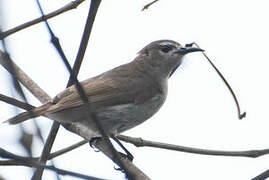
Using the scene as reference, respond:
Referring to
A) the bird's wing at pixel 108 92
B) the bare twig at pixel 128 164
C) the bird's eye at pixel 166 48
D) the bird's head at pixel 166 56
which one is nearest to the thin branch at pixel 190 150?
the bare twig at pixel 128 164

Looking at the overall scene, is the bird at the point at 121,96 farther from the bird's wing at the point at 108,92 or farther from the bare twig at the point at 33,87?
the bare twig at the point at 33,87

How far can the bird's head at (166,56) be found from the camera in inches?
259

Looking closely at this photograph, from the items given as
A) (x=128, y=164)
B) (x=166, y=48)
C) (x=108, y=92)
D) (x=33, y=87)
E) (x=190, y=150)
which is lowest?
(x=190, y=150)

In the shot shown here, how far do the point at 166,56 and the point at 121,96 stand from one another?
1283mm

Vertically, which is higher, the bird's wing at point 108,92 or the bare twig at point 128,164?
the bird's wing at point 108,92

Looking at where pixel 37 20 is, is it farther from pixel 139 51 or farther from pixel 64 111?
pixel 139 51

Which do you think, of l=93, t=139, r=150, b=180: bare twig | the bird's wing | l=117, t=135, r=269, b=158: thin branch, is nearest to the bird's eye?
the bird's wing

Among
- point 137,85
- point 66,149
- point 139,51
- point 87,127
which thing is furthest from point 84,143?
point 139,51

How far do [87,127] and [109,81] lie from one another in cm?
103

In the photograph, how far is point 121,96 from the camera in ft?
19.3

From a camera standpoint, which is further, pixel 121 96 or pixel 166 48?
pixel 166 48

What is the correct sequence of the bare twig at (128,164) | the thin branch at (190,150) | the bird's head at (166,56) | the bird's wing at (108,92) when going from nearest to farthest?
the thin branch at (190,150) → the bare twig at (128,164) → the bird's wing at (108,92) → the bird's head at (166,56)

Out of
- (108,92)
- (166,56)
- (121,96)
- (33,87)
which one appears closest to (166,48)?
(166,56)

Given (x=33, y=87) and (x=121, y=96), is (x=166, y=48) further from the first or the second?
(x=33, y=87)
